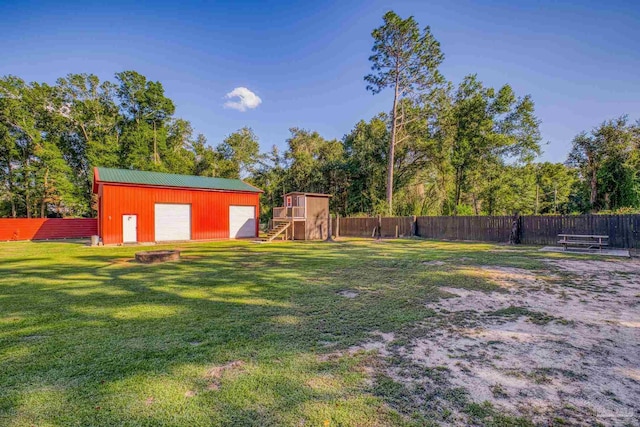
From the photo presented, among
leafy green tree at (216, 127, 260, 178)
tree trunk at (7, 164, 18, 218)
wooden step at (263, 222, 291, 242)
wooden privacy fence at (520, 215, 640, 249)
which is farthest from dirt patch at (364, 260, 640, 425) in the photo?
tree trunk at (7, 164, 18, 218)

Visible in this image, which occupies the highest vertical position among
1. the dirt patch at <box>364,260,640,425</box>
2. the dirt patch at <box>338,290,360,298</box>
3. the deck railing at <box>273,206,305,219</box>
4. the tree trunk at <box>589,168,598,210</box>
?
the tree trunk at <box>589,168,598,210</box>

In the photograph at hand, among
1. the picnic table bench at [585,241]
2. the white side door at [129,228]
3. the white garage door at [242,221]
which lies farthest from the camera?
the white garage door at [242,221]

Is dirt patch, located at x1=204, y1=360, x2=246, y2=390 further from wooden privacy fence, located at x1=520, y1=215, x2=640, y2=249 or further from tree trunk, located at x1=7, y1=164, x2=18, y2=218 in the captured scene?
tree trunk, located at x1=7, y1=164, x2=18, y2=218

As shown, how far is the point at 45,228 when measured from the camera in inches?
797

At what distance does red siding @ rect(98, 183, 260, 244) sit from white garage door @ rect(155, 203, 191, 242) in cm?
28

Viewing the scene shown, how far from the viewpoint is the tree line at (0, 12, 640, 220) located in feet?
70.7

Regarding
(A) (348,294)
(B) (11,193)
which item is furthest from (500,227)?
(B) (11,193)

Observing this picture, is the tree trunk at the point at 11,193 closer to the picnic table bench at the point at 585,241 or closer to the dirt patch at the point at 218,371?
the dirt patch at the point at 218,371

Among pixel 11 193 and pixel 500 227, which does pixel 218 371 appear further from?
pixel 11 193

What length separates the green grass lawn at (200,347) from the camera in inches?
78.1

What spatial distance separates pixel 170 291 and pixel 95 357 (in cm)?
274

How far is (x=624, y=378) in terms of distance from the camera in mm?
2365

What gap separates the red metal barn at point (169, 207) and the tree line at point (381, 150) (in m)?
10.8

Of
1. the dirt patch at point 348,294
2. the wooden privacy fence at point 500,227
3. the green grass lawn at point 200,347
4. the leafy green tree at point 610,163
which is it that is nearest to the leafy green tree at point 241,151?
the wooden privacy fence at point 500,227
